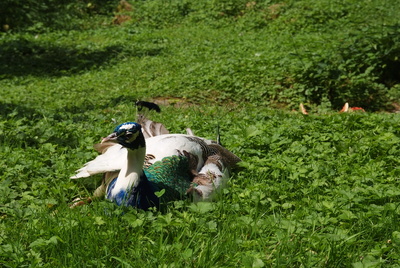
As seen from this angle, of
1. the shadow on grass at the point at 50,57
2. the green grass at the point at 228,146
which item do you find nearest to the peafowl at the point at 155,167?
the green grass at the point at 228,146

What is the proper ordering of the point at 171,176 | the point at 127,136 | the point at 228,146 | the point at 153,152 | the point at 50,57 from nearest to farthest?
the point at 127,136
the point at 171,176
the point at 153,152
the point at 228,146
the point at 50,57

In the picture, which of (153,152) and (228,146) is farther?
(228,146)

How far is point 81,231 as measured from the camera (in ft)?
10.2

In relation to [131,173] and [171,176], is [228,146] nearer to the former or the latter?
[171,176]

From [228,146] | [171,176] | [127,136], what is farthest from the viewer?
[228,146]

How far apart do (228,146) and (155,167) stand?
1.37m

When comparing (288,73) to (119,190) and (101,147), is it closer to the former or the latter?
(101,147)

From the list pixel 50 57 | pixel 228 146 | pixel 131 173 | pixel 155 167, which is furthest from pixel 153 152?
pixel 50 57

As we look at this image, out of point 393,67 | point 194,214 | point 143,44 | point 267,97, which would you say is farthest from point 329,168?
point 143,44

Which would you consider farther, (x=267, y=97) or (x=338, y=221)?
(x=267, y=97)

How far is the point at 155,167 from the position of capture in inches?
160

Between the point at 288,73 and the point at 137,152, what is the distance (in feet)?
19.7

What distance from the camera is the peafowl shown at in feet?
11.8

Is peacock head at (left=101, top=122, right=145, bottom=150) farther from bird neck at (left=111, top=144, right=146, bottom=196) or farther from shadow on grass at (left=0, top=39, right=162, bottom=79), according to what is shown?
shadow on grass at (left=0, top=39, right=162, bottom=79)
